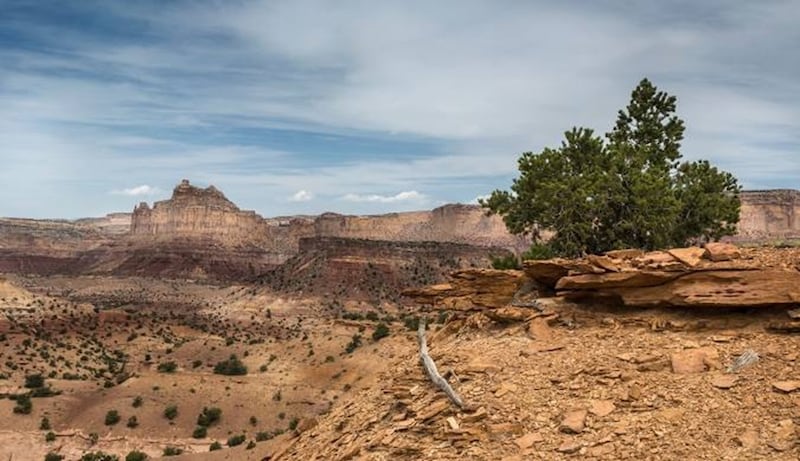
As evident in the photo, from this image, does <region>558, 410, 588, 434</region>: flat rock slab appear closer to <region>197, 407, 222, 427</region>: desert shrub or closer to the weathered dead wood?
the weathered dead wood

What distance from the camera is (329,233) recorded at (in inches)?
6900

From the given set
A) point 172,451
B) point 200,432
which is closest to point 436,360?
point 172,451

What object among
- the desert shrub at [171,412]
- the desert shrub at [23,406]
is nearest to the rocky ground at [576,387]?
the desert shrub at [171,412]

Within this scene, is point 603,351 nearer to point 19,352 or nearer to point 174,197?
point 19,352

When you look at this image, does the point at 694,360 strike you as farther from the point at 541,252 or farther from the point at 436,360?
the point at 541,252

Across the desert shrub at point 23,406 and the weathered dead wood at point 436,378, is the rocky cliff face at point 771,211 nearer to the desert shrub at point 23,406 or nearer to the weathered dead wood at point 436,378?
the desert shrub at point 23,406

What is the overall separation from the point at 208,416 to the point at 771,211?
126127 millimetres

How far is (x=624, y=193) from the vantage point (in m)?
23.1

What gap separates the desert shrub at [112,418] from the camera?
3831cm

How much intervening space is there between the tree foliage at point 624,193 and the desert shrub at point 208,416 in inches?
919

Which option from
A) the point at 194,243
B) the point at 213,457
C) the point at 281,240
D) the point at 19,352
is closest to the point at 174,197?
the point at 194,243

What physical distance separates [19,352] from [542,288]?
190ft

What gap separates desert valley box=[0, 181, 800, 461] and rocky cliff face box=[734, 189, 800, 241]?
5873 centimetres

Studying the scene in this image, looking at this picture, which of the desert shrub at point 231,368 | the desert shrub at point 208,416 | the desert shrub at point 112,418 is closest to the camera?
the desert shrub at point 112,418
